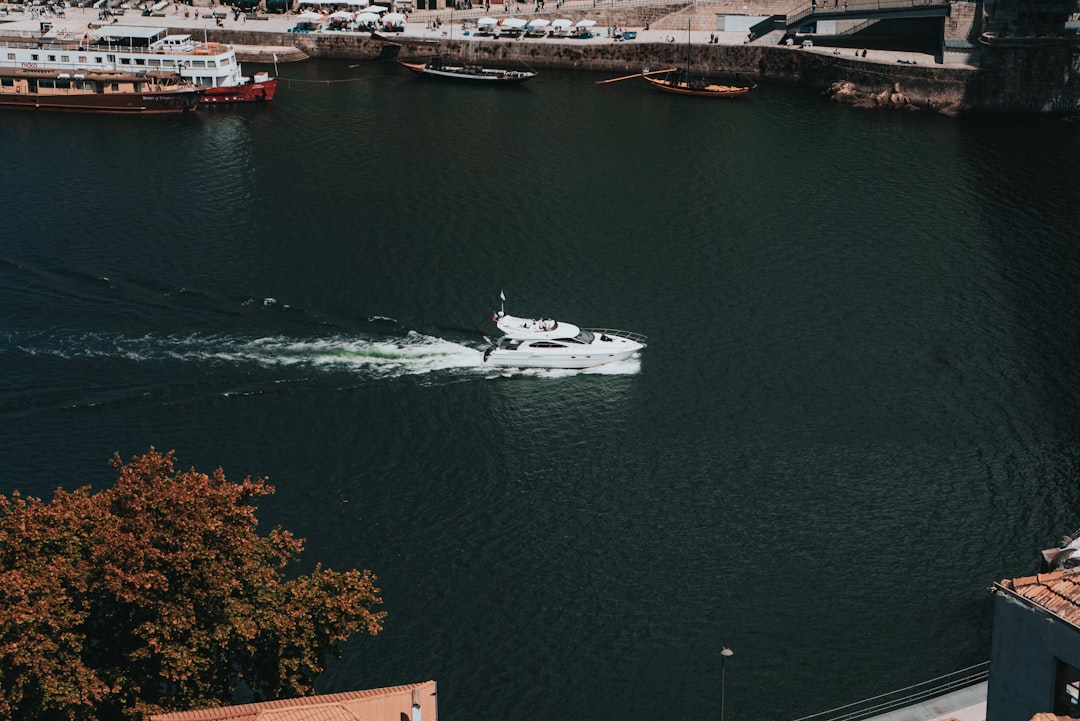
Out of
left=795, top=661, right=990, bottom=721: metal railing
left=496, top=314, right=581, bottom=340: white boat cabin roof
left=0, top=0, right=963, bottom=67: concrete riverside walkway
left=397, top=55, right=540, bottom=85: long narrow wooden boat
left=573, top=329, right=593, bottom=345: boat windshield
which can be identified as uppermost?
left=0, top=0, right=963, bottom=67: concrete riverside walkway

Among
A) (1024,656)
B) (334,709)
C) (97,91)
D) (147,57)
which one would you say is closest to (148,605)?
(334,709)

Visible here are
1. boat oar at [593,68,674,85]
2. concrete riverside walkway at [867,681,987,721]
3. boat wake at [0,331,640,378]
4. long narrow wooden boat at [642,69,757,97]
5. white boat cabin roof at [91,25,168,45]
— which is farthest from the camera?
white boat cabin roof at [91,25,168,45]

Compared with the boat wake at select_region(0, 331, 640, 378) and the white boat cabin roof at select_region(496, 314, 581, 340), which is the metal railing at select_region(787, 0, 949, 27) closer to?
the white boat cabin roof at select_region(496, 314, 581, 340)

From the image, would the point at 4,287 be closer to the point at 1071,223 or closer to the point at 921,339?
the point at 921,339

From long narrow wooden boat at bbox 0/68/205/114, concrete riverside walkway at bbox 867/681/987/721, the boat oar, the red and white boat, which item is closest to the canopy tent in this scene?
the red and white boat

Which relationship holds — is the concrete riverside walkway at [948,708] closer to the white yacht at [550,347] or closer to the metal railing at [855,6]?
the white yacht at [550,347]

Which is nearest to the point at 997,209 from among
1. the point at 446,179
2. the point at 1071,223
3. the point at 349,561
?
the point at 1071,223

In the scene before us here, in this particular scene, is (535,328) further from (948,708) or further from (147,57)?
(147,57)
